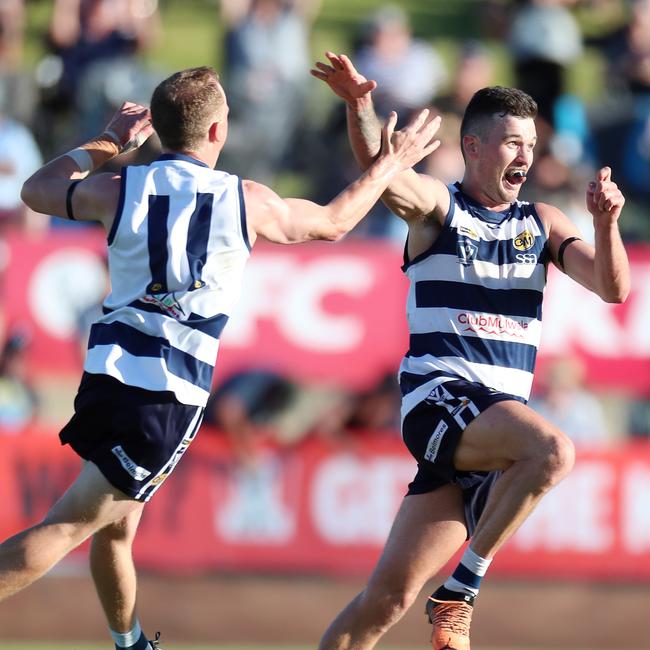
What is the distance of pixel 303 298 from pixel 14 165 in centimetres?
296

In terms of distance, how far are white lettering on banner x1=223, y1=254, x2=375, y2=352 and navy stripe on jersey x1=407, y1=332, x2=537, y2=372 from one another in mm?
4353

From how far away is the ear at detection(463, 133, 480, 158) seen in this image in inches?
237

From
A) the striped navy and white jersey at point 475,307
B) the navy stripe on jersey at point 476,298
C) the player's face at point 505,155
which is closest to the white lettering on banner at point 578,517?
the striped navy and white jersey at point 475,307

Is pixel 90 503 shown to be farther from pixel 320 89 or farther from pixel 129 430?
pixel 320 89

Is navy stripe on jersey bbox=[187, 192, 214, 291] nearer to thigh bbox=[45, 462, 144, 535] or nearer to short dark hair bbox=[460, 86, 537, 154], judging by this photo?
thigh bbox=[45, 462, 144, 535]

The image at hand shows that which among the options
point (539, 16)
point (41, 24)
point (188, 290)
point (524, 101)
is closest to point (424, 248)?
point (524, 101)

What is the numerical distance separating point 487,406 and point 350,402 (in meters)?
4.65

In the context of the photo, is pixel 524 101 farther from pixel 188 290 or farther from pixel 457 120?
pixel 457 120

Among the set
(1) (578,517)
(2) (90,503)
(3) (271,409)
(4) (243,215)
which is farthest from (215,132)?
(1) (578,517)

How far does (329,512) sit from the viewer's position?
31.8 feet

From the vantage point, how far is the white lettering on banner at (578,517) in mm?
9727

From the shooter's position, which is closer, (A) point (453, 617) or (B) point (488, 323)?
(A) point (453, 617)

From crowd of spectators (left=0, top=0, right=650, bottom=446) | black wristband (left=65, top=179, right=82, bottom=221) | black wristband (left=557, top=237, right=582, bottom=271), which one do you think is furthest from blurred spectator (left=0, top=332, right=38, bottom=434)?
black wristband (left=557, top=237, right=582, bottom=271)

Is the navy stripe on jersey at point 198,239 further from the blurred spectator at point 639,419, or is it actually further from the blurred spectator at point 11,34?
the blurred spectator at point 11,34
